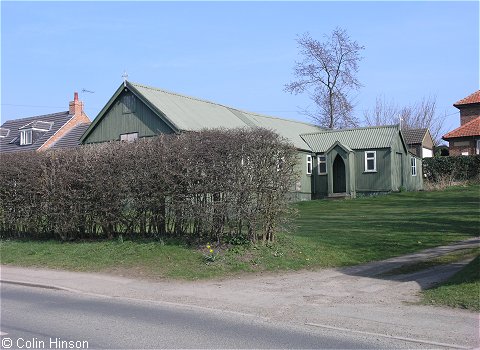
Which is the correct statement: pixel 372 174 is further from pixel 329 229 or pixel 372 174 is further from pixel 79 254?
pixel 79 254

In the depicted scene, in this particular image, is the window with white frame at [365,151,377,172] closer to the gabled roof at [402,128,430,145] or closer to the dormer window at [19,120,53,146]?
the gabled roof at [402,128,430,145]

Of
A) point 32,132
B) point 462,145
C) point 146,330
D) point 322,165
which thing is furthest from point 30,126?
point 146,330

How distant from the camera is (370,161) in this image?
34.5 m

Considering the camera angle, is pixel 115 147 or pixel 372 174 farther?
pixel 372 174

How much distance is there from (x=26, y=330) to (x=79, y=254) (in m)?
6.95

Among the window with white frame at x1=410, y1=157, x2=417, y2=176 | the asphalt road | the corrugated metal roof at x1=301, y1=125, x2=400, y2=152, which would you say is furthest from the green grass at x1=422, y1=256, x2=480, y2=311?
the window with white frame at x1=410, y1=157, x2=417, y2=176

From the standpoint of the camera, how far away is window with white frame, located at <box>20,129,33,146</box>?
147 ft

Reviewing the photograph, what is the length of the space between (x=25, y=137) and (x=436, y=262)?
39.9 meters

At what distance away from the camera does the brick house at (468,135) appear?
45312 mm

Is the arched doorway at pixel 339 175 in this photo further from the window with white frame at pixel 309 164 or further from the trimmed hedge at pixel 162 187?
the trimmed hedge at pixel 162 187

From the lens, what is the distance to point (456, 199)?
28375 mm

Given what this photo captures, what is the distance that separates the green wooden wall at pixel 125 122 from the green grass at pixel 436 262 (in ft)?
60.8

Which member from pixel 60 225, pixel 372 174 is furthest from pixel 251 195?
pixel 372 174

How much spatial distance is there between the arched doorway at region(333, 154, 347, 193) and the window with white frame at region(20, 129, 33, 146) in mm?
25394
